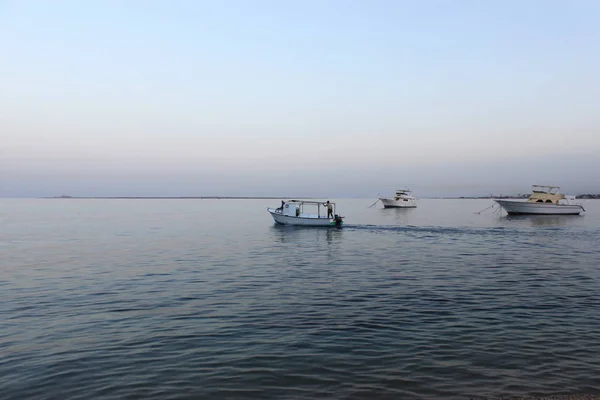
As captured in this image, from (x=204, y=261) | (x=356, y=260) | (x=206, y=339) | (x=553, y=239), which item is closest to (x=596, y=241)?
(x=553, y=239)

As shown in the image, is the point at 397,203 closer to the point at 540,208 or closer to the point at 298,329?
the point at 540,208

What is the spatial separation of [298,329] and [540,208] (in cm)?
8390

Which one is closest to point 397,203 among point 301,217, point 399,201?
point 399,201

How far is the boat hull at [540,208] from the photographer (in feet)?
273

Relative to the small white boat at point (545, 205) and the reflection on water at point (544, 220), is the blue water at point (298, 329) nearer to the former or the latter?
the reflection on water at point (544, 220)

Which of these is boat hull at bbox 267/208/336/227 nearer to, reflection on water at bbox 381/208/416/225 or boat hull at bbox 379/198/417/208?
reflection on water at bbox 381/208/416/225

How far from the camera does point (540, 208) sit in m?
83.2

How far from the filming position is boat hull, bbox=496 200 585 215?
83.2 meters

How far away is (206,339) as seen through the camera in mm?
11852

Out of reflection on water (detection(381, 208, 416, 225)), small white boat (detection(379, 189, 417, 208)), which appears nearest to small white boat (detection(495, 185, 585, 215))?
reflection on water (detection(381, 208, 416, 225))

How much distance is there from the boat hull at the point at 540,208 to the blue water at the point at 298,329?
62.3 metres

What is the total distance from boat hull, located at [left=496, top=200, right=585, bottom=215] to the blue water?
62.3m

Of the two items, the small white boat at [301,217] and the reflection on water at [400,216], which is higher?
the small white boat at [301,217]

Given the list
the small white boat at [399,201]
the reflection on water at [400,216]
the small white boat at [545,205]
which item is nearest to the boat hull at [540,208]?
the small white boat at [545,205]
